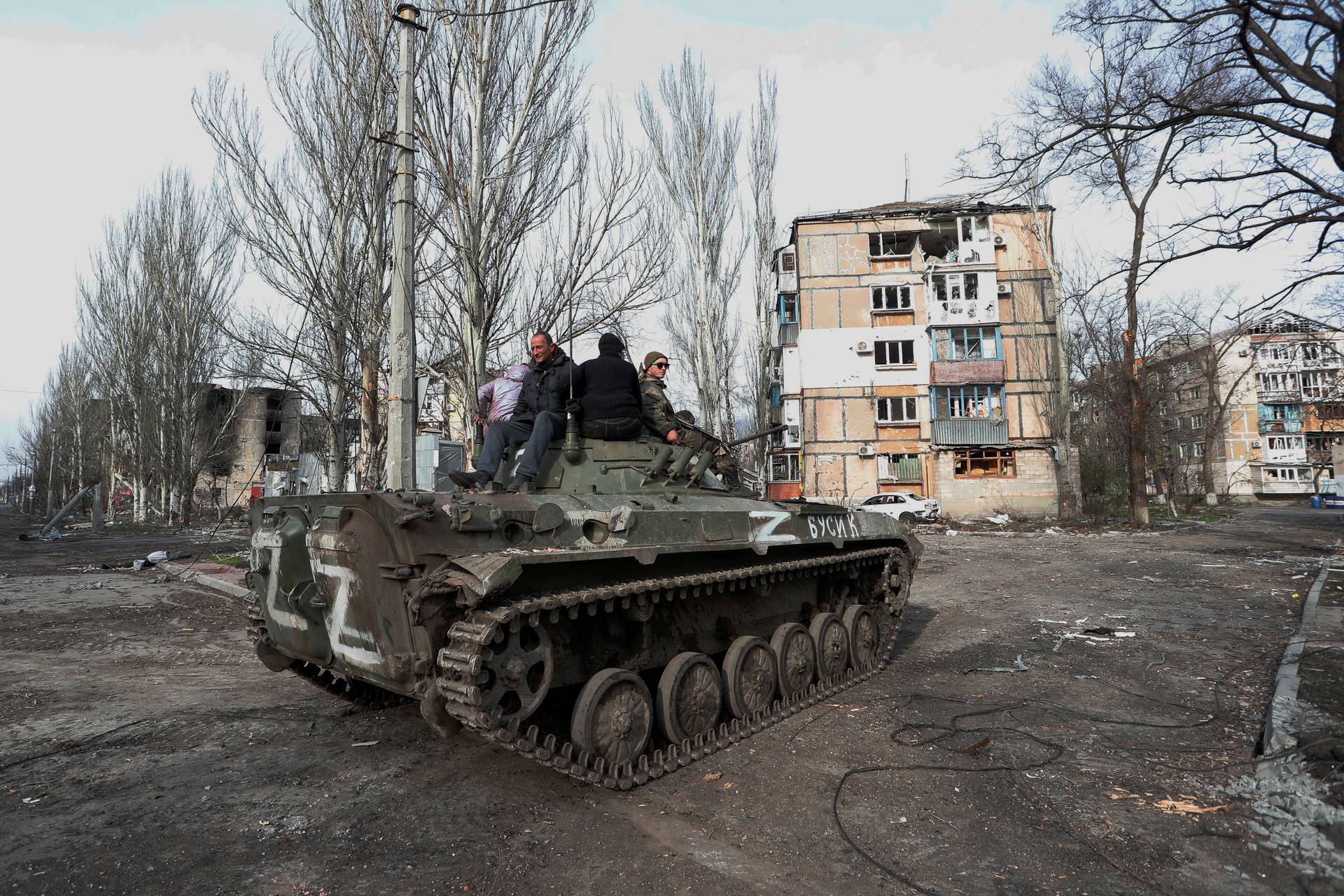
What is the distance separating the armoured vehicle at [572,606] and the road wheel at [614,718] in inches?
0.4

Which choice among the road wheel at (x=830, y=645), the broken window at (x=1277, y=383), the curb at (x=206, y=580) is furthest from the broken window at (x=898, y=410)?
the broken window at (x=1277, y=383)

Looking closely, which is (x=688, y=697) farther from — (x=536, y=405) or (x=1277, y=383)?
(x=1277, y=383)

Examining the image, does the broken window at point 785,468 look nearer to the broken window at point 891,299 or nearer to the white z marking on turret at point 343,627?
the broken window at point 891,299

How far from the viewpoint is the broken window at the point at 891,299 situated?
31281mm

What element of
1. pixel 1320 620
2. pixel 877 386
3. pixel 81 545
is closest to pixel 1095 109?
pixel 1320 620

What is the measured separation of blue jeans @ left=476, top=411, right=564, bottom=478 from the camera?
5512mm

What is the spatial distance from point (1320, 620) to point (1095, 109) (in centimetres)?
635

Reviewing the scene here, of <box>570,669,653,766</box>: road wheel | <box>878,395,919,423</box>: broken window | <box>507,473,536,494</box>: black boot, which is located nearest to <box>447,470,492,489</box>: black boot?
<box>507,473,536,494</box>: black boot

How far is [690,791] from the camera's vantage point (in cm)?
442

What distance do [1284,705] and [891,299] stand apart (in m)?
27.7

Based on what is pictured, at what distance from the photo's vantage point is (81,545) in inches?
876

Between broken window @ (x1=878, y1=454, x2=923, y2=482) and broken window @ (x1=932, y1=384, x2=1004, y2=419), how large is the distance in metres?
2.05

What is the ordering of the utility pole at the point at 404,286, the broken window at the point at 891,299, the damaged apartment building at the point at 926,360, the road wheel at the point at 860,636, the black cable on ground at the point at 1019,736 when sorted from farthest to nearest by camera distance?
the broken window at the point at 891,299 < the damaged apartment building at the point at 926,360 < the utility pole at the point at 404,286 < the road wheel at the point at 860,636 < the black cable on ground at the point at 1019,736

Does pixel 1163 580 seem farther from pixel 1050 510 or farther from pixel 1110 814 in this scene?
pixel 1050 510
